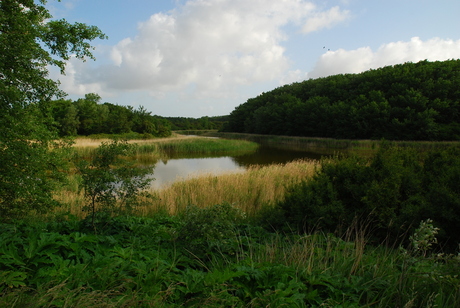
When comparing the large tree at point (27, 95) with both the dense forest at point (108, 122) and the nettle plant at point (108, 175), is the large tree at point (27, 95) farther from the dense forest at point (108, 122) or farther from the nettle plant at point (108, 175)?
the dense forest at point (108, 122)

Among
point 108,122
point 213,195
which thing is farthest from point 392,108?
point 213,195

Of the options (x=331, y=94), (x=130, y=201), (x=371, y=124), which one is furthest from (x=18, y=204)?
(x=331, y=94)

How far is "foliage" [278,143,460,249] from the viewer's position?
428 cm

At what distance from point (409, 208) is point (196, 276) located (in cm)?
359

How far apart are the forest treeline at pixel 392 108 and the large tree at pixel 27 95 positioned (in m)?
45.0

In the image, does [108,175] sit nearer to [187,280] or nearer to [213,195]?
[187,280]

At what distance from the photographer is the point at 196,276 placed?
2471mm

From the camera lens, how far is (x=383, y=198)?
4.79m

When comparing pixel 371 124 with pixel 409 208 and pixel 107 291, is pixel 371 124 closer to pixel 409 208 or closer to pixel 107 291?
pixel 409 208

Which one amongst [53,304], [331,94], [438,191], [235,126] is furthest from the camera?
[235,126]

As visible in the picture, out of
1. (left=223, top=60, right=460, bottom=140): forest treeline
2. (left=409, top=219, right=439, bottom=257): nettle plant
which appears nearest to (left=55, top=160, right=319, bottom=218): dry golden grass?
(left=409, top=219, right=439, bottom=257): nettle plant

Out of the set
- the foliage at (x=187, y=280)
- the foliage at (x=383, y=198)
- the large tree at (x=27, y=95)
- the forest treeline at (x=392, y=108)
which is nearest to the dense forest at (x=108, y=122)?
the forest treeline at (x=392, y=108)

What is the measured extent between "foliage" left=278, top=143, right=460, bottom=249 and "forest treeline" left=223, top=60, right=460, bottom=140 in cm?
4166

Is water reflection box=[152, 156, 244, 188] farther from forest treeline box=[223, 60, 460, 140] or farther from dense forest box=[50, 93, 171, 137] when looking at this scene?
forest treeline box=[223, 60, 460, 140]
